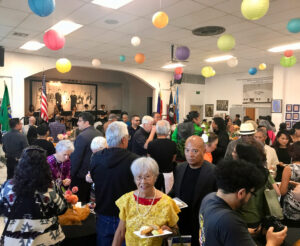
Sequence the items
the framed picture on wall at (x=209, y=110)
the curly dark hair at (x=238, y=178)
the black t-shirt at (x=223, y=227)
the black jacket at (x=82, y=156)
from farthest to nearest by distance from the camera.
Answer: the framed picture on wall at (x=209, y=110) < the black jacket at (x=82, y=156) < the curly dark hair at (x=238, y=178) < the black t-shirt at (x=223, y=227)

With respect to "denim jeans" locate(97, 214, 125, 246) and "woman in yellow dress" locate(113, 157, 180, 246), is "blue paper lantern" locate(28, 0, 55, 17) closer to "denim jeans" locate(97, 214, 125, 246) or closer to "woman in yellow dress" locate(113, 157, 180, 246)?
"woman in yellow dress" locate(113, 157, 180, 246)

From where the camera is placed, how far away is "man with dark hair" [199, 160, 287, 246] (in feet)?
4.06

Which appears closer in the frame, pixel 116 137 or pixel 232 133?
pixel 116 137

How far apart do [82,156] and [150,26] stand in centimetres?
357

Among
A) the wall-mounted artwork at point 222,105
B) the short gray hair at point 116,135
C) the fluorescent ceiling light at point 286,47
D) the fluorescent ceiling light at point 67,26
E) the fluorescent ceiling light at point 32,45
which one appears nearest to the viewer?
the short gray hair at point 116,135

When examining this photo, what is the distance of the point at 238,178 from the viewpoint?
1.35 m

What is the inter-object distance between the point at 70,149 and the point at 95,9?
300cm

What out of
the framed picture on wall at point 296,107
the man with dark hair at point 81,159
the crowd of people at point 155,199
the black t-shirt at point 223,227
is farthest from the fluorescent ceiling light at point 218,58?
the black t-shirt at point 223,227

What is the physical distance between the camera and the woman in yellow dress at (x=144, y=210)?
5.94 ft

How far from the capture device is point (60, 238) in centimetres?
199

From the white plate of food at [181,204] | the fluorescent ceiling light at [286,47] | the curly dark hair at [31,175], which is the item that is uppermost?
the fluorescent ceiling light at [286,47]

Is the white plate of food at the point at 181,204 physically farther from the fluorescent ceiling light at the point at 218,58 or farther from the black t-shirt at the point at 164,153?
the fluorescent ceiling light at the point at 218,58

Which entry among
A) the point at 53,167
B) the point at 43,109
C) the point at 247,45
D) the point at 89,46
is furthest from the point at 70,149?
the point at 247,45

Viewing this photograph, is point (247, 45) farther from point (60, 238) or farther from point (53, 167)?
point (60, 238)
